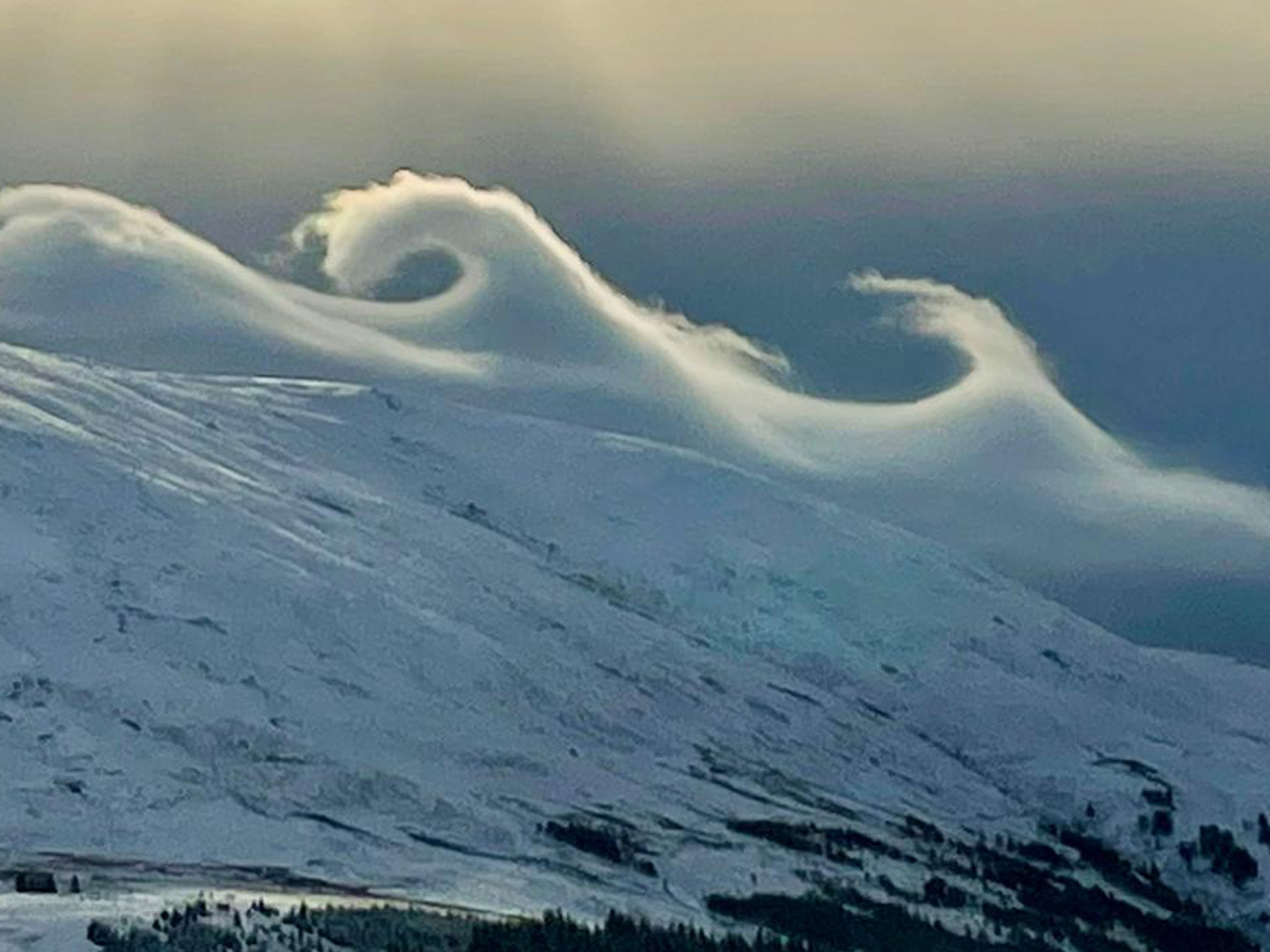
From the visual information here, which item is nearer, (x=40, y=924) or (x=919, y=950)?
(x=40, y=924)

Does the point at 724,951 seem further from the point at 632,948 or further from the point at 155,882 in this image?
the point at 155,882

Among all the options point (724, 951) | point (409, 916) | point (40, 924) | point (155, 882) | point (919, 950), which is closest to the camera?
point (40, 924)

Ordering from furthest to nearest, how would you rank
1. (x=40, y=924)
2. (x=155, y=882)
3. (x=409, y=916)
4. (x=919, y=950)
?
(x=919, y=950) < (x=155, y=882) < (x=409, y=916) < (x=40, y=924)

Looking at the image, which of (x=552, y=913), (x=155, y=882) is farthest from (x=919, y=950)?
(x=155, y=882)

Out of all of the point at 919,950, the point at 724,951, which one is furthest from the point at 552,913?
the point at 919,950

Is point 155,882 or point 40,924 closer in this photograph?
point 40,924

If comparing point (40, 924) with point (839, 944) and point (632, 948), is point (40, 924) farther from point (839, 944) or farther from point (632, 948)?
point (839, 944)

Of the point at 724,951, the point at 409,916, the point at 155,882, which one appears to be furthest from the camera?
the point at 155,882

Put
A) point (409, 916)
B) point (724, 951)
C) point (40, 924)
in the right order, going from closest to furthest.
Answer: point (40, 924)
point (409, 916)
point (724, 951)
